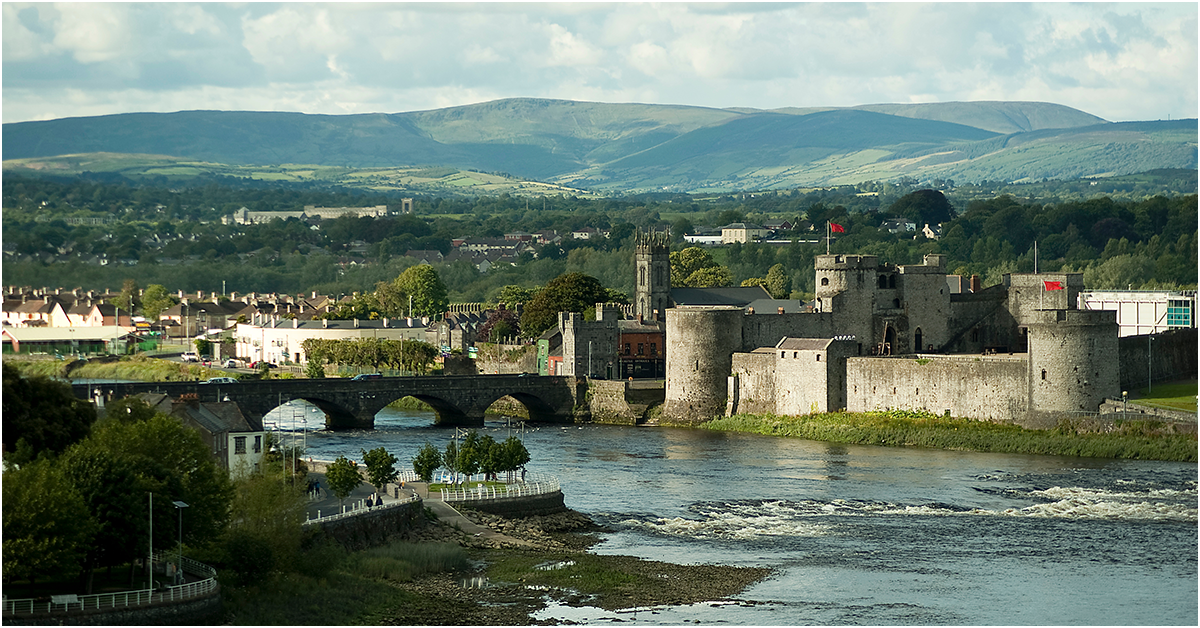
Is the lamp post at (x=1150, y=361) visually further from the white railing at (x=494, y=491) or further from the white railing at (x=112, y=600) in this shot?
the white railing at (x=112, y=600)

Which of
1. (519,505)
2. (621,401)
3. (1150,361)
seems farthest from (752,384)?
(519,505)

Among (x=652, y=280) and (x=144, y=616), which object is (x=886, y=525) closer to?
(x=144, y=616)

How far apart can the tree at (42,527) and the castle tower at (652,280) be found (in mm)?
68381

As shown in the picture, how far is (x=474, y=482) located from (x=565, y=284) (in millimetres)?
54400

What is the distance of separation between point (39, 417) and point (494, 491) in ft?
55.2

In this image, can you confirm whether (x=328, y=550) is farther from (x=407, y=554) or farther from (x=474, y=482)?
(x=474, y=482)

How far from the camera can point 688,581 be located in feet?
152

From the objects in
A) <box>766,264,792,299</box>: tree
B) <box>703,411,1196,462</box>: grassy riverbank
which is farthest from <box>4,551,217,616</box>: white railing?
<box>766,264,792,299</box>: tree

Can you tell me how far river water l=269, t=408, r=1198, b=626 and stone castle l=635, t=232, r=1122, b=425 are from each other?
425 cm

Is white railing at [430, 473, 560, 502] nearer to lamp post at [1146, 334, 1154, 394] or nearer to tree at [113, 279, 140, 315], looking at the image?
lamp post at [1146, 334, 1154, 394]

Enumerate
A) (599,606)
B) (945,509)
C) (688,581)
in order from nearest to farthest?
(599,606), (688,581), (945,509)

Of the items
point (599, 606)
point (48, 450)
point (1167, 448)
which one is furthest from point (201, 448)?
point (1167, 448)

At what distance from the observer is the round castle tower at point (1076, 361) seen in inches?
2921

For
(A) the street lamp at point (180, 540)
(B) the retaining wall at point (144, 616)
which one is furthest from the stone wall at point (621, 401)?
(B) the retaining wall at point (144, 616)
